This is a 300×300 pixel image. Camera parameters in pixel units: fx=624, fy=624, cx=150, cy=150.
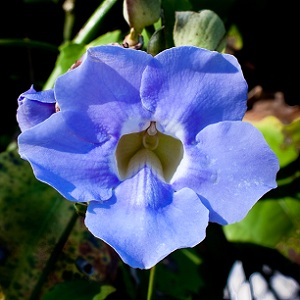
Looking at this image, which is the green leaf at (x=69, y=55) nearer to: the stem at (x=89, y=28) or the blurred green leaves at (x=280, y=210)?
the stem at (x=89, y=28)

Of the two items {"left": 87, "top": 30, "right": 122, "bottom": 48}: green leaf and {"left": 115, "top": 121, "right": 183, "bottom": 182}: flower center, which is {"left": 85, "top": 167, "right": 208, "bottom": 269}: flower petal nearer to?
Answer: {"left": 115, "top": 121, "right": 183, "bottom": 182}: flower center

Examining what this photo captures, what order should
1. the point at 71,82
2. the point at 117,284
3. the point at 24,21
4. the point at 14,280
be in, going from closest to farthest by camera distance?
the point at 71,82, the point at 14,280, the point at 117,284, the point at 24,21

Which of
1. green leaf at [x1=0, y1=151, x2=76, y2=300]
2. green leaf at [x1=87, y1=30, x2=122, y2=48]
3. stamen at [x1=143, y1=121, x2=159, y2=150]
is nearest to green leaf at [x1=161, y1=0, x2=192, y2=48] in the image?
green leaf at [x1=87, y1=30, x2=122, y2=48]

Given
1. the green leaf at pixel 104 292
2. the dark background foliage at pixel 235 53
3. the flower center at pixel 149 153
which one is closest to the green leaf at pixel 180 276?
the dark background foliage at pixel 235 53

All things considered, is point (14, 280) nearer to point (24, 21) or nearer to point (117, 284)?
point (117, 284)

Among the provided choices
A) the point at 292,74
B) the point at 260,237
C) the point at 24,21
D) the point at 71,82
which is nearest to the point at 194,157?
the point at 71,82
